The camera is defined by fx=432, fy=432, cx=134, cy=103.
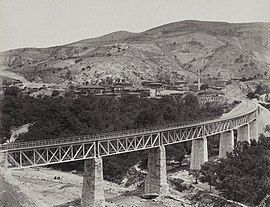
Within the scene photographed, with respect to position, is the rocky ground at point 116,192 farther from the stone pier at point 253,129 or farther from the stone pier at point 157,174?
the stone pier at point 253,129

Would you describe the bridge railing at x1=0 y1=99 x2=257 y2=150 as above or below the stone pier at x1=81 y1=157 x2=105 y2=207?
above

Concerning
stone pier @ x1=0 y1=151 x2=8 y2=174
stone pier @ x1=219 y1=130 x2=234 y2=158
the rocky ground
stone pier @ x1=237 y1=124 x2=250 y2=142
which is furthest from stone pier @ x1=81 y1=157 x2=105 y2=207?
stone pier @ x1=237 y1=124 x2=250 y2=142

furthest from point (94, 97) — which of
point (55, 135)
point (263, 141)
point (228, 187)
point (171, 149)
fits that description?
point (228, 187)

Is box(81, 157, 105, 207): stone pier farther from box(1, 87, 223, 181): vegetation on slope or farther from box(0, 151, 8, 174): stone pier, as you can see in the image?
box(1, 87, 223, 181): vegetation on slope

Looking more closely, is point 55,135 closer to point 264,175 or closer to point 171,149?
point 171,149

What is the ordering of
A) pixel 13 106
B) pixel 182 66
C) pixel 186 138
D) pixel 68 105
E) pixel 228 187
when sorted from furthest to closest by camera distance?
1. pixel 182 66
2. pixel 13 106
3. pixel 68 105
4. pixel 186 138
5. pixel 228 187

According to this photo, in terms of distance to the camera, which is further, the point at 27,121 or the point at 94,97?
the point at 94,97

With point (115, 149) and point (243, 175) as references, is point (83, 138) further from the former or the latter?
point (243, 175)
